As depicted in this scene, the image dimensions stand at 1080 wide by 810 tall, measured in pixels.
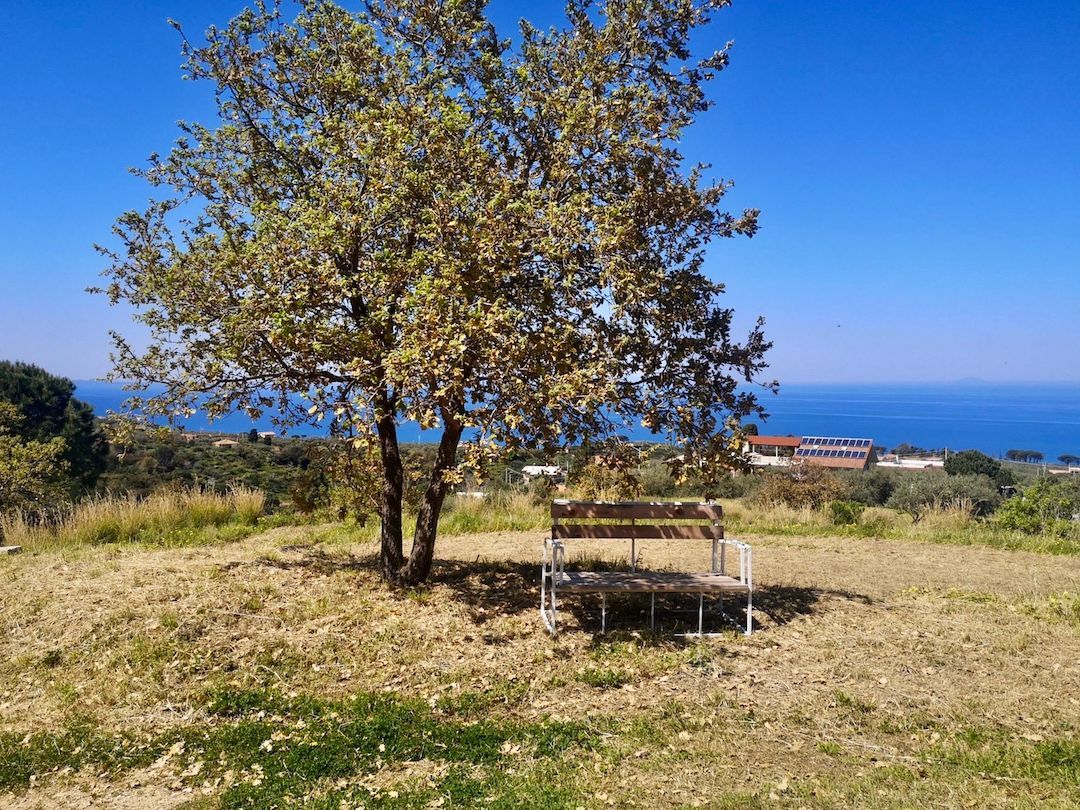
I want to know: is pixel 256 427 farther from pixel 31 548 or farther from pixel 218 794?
pixel 31 548

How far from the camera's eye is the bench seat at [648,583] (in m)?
7.05

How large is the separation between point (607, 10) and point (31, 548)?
34.0 feet

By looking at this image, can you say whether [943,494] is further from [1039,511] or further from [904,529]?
[904,529]

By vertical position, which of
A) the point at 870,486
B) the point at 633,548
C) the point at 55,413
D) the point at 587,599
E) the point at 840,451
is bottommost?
the point at 870,486

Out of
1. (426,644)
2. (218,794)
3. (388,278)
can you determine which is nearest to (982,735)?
(426,644)

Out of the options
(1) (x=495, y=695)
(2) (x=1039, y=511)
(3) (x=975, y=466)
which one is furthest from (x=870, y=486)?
(1) (x=495, y=695)

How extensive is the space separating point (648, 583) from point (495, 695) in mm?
1924

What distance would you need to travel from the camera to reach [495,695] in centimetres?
583

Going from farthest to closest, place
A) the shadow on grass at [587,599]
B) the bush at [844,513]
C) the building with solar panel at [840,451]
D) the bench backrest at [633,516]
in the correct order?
the building with solar panel at [840,451], the bush at [844,513], the shadow on grass at [587,599], the bench backrest at [633,516]

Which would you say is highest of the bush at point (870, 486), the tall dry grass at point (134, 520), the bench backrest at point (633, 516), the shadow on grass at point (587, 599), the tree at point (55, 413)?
the tree at point (55, 413)

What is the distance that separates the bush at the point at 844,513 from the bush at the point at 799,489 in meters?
1.88

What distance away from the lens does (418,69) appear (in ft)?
23.6

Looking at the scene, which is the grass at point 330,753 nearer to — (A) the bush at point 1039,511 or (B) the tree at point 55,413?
(A) the bush at point 1039,511


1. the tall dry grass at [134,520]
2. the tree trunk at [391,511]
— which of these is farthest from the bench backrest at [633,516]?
the tall dry grass at [134,520]
